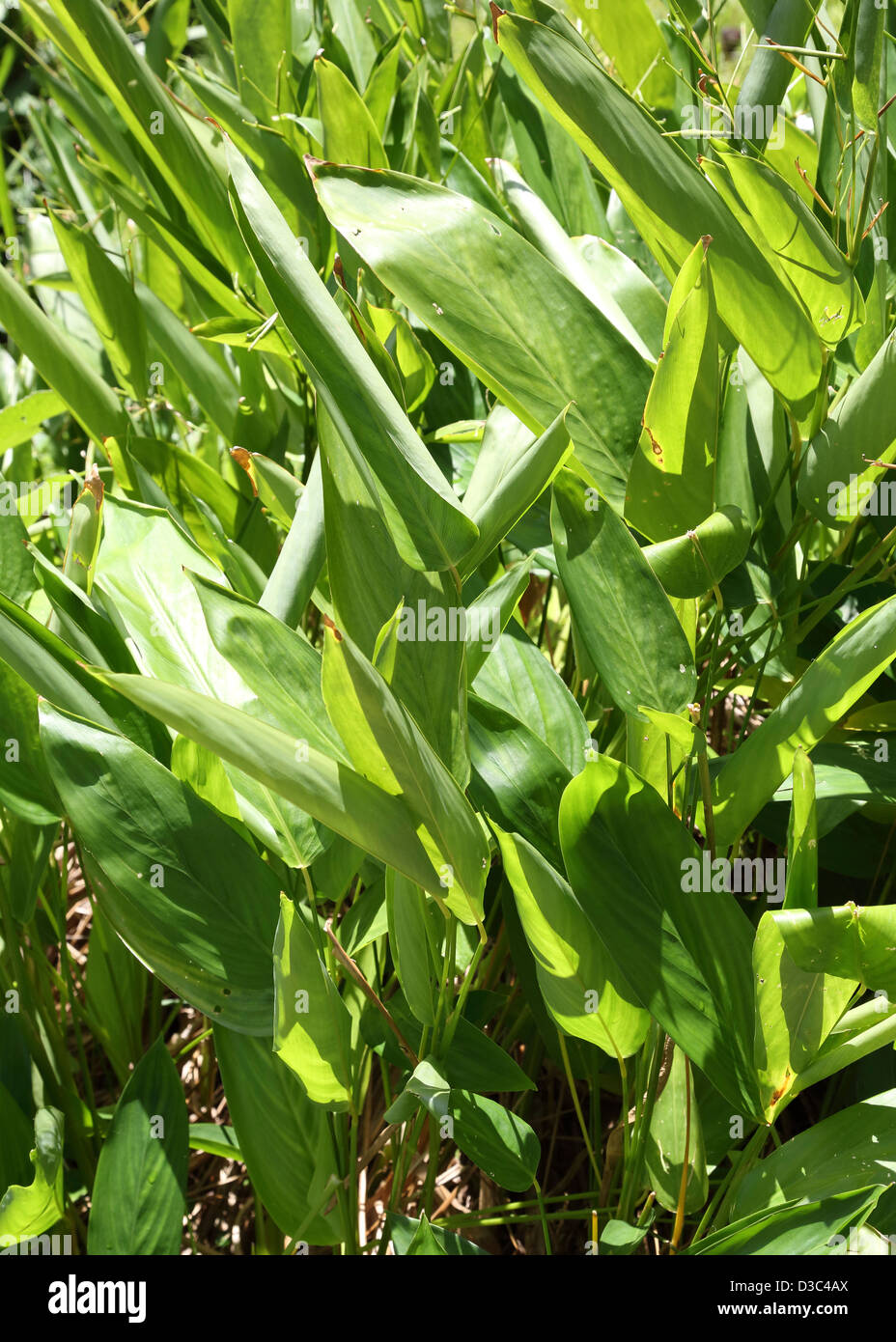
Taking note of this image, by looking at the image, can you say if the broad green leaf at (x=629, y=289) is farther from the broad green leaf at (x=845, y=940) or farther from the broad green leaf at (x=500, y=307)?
the broad green leaf at (x=845, y=940)

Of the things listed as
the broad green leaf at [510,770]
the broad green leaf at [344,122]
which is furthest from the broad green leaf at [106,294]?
the broad green leaf at [510,770]

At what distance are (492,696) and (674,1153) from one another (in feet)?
0.67

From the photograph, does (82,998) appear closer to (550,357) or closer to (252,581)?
(252,581)

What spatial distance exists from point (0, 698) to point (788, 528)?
392 mm

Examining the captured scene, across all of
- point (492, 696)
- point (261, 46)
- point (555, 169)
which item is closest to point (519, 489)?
point (492, 696)

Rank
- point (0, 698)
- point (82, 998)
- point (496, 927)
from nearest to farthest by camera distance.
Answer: point (0, 698)
point (496, 927)
point (82, 998)

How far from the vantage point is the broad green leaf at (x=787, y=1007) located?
13.6 inches

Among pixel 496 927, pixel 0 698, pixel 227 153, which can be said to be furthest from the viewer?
pixel 496 927

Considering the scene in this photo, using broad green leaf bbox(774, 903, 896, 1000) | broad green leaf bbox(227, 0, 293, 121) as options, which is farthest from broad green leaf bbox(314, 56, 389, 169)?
broad green leaf bbox(774, 903, 896, 1000)

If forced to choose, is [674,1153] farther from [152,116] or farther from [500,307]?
[152,116]

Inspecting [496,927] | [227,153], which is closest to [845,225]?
[227,153]

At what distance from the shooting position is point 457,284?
0.37 m

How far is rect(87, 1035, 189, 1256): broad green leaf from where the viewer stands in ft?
1.46

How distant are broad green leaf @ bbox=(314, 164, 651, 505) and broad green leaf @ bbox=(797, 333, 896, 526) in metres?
0.09
